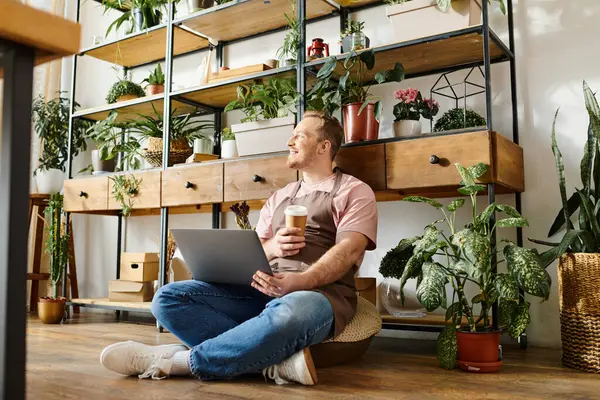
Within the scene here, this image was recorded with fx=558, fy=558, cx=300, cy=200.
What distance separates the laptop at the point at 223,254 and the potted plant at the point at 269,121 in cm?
88

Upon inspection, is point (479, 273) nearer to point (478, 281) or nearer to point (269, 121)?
point (478, 281)

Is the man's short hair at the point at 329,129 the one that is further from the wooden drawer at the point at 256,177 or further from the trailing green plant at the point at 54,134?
the trailing green plant at the point at 54,134

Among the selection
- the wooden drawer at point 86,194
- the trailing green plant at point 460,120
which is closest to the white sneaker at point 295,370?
the trailing green plant at point 460,120

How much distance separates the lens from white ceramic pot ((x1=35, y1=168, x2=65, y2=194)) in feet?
12.3

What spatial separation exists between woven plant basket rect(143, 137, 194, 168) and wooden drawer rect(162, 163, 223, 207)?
0.50ft

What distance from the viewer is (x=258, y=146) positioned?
2.66m

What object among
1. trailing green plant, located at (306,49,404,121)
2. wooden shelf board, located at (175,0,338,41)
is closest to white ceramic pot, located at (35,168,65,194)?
wooden shelf board, located at (175,0,338,41)

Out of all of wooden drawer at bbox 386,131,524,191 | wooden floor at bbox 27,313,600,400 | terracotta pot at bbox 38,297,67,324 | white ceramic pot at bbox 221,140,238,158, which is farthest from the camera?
terracotta pot at bbox 38,297,67,324

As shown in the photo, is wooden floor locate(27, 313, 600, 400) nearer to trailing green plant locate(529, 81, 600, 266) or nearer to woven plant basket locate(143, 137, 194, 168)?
trailing green plant locate(529, 81, 600, 266)

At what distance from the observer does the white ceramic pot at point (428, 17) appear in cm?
222

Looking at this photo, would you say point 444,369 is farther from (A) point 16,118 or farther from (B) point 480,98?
(A) point 16,118

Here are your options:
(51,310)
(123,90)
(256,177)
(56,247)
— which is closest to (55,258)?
(56,247)

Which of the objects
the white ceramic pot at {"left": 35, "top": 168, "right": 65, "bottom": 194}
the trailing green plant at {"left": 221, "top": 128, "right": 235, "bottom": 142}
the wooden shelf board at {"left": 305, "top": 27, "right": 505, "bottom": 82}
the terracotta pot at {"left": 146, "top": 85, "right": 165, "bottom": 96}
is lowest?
the white ceramic pot at {"left": 35, "top": 168, "right": 65, "bottom": 194}

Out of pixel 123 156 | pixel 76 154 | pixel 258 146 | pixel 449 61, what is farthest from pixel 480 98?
pixel 76 154
